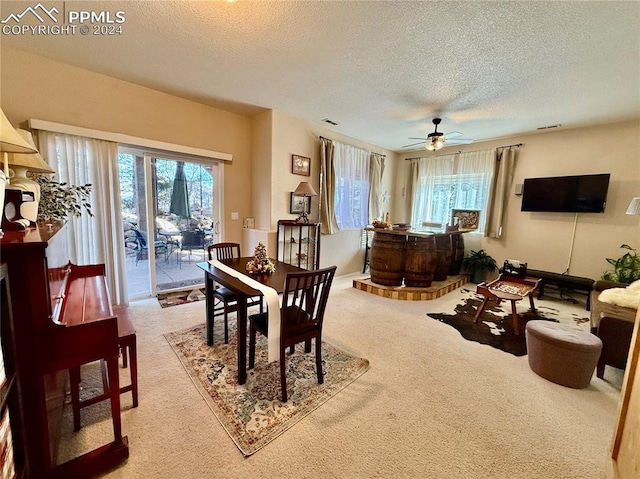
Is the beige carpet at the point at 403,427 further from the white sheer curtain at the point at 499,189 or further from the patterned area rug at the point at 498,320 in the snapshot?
the white sheer curtain at the point at 499,189

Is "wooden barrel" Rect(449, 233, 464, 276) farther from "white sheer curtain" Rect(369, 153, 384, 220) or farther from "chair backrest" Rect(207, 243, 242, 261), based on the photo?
"chair backrest" Rect(207, 243, 242, 261)

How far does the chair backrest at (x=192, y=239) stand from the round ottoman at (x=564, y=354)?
13.6ft

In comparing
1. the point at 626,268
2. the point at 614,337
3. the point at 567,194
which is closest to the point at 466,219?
the point at 567,194

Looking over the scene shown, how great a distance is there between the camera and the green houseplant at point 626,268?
3301 millimetres

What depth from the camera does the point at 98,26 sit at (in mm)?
1985

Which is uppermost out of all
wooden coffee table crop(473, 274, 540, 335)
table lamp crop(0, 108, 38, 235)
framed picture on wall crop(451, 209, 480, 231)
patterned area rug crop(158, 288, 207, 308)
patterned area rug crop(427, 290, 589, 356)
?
table lamp crop(0, 108, 38, 235)

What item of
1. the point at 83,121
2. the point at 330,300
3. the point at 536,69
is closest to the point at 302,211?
the point at 330,300

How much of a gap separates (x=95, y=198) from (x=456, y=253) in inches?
217

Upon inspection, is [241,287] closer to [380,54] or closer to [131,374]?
[131,374]

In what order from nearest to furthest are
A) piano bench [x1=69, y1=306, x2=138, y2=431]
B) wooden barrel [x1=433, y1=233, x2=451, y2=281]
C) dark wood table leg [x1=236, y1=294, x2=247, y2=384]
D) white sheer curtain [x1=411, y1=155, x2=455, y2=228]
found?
piano bench [x1=69, y1=306, x2=138, y2=431]
dark wood table leg [x1=236, y1=294, x2=247, y2=384]
wooden barrel [x1=433, y1=233, x2=451, y2=281]
white sheer curtain [x1=411, y1=155, x2=455, y2=228]

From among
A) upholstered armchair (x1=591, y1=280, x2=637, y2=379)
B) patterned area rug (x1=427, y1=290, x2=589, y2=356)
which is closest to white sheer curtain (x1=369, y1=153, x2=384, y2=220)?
patterned area rug (x1=427, y1=290, x2=589, y2=356)

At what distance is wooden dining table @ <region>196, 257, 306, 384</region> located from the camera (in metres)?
1.75

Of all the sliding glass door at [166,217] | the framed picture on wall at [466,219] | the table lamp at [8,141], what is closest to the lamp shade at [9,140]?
the table lamp at [8,141]

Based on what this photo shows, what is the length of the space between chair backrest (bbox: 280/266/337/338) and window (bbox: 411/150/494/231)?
4362 mm
